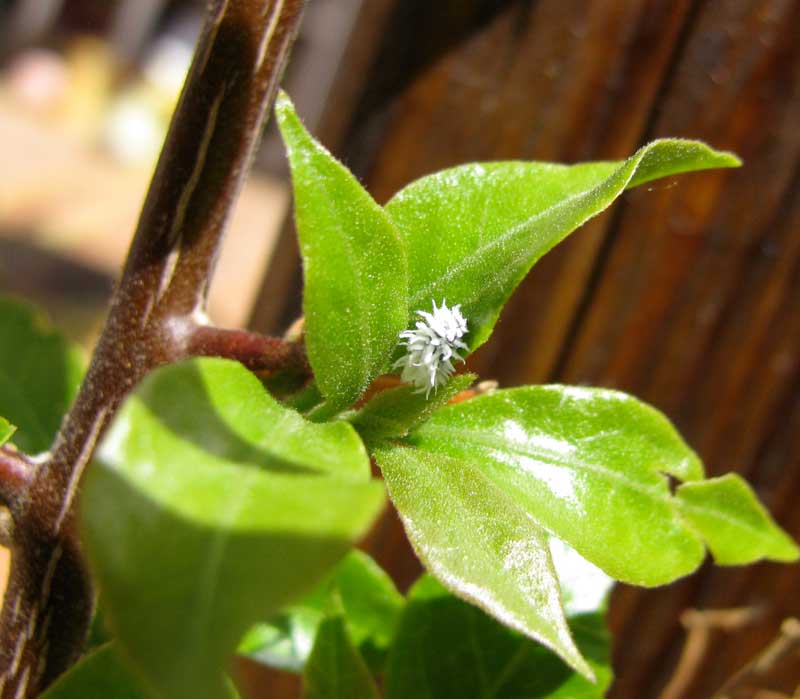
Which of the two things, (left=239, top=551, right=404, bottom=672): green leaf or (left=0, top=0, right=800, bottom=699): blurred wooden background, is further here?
(left=0, top=0, right=800, bottom=699): blurred wooden background

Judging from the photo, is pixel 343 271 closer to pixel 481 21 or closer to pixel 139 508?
pixel 139 508

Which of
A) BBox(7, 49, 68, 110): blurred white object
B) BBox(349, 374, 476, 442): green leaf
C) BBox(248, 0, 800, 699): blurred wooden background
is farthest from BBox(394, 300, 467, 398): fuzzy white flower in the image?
BBox(7, 49, 68, 110): blurred white object

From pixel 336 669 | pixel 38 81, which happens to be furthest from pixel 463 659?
pixel 38 81

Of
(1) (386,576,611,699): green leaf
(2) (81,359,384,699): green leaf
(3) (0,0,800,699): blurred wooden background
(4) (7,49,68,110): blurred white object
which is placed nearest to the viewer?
(2) (81,359,384,699): green leaf

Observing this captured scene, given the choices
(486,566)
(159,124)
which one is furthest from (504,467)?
(159,124)

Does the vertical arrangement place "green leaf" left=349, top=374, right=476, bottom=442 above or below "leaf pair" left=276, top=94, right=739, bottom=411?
below

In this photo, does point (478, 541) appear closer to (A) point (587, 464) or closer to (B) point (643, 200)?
(A) point (587, 464)

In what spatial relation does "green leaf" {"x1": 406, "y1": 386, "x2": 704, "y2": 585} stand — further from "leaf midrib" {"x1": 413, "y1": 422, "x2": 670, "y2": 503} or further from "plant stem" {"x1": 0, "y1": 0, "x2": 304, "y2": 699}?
"plant stem" {"x1": 0, "y1": 0, "x2": 304, "y2": 699}
